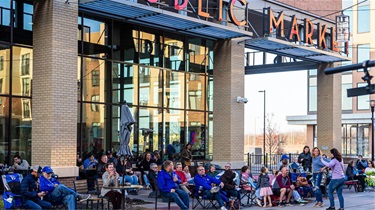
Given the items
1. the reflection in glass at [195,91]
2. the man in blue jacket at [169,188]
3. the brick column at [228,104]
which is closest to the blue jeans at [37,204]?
the man in blue jacket at [169,188]

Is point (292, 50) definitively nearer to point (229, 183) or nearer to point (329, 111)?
point (329, 111)

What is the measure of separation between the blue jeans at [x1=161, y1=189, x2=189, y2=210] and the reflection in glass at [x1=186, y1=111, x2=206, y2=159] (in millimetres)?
11275

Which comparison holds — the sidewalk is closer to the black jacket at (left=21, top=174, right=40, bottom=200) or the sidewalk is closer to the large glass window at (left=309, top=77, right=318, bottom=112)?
the black jacket at (left=21, top=174, right=40, bottom=200)

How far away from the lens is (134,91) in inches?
938

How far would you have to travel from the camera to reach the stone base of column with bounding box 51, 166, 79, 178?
1664cm

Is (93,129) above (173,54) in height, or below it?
below

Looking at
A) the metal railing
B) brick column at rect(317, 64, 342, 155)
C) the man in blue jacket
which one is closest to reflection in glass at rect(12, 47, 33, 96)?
the man in blue jacket

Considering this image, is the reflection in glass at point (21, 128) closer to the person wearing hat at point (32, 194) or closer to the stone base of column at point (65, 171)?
the stone base of column at point (65, 171)

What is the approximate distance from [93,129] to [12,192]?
849 centimetres

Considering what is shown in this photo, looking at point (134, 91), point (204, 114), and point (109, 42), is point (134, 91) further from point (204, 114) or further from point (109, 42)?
→ point (204, 114)

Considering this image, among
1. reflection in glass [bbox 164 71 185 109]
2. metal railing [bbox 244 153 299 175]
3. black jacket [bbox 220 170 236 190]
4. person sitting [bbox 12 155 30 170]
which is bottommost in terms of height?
metal railing [bbox 244 153 299 175]

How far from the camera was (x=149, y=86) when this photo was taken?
24516 millimetres

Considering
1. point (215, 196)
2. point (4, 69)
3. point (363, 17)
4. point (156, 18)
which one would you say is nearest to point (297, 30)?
point (156, 18)

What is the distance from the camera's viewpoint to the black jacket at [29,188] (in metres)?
12.9
